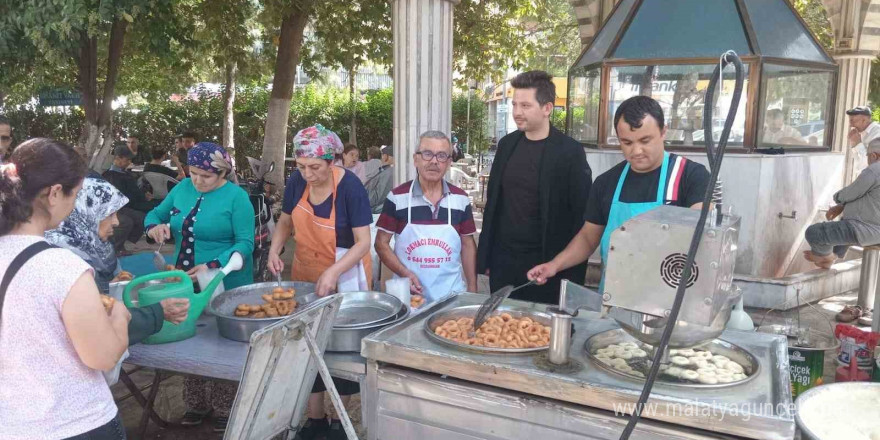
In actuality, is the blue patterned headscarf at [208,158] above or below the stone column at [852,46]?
below

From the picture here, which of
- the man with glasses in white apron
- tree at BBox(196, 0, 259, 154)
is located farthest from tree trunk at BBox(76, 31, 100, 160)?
the man with glasses in white apron

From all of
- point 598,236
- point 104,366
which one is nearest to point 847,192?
point 598,236

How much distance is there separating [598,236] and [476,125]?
1678 cm

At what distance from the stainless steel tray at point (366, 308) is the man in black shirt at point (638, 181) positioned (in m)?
0.55

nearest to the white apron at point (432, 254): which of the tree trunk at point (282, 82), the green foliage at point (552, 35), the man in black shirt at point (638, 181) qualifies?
the man in black shirt at point (638, 181)

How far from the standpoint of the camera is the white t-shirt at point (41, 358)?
58.3 inches

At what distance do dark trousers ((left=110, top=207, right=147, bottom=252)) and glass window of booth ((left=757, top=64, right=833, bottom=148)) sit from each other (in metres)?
5.77

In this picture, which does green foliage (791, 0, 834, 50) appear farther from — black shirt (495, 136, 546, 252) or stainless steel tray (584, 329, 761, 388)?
stainless steel tray (584, 329, 761, 388)

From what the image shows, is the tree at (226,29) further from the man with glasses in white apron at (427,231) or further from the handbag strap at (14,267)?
the handbag strap at (14,267)

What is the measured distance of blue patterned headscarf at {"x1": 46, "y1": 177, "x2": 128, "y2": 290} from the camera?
93.3 inches

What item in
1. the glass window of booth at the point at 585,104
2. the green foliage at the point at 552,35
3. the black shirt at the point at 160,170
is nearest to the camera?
the glass window of booth at the point at 585,104

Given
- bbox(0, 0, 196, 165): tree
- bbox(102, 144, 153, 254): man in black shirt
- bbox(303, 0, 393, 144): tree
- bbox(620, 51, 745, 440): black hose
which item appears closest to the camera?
bbox(620, 51, 745, 440): black hose

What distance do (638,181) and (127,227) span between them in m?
5.27

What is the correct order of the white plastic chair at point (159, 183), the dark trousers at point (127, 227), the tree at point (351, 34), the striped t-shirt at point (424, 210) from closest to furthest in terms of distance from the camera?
the striped t-shirt at point (424, 210) < the dark trousers at point (127, 227) < the white plastic chair at point (159, 183) < the tree at point (351, 34)
